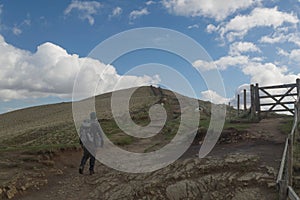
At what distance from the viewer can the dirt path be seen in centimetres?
1160

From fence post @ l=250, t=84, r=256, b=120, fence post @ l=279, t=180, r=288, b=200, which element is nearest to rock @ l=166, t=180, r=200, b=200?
fence post @ l=279, t=180, r=288, b=200

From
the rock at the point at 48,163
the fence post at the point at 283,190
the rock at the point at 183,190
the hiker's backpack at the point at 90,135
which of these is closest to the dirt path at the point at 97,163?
the rock at the point at 48,163

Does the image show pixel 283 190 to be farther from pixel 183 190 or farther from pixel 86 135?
pixel 86 135

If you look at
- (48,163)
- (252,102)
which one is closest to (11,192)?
(48,163)

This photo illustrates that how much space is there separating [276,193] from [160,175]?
3820mm

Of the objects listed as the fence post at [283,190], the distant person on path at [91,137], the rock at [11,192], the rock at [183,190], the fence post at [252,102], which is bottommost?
the rock at [11,192]

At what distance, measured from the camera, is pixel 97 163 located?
15797 millimetres

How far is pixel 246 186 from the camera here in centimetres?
969

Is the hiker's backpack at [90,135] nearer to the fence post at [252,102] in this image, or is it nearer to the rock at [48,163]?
the rock at [48,163]

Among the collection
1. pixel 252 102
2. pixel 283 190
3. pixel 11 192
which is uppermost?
pixel 252 102

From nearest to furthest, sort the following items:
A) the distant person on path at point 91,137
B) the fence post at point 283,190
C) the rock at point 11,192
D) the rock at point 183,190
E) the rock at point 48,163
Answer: the fence post at point 283,190, the rock at point 183,190, the rock at point 11,192, the distant person on path at point 91,137, the rock at point 48,163

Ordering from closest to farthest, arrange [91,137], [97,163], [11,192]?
[11,192]
[91,137]
[97,163]

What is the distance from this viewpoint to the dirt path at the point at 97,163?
11602mm

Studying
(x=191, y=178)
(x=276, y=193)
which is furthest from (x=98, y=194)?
(x=276, y=193)
